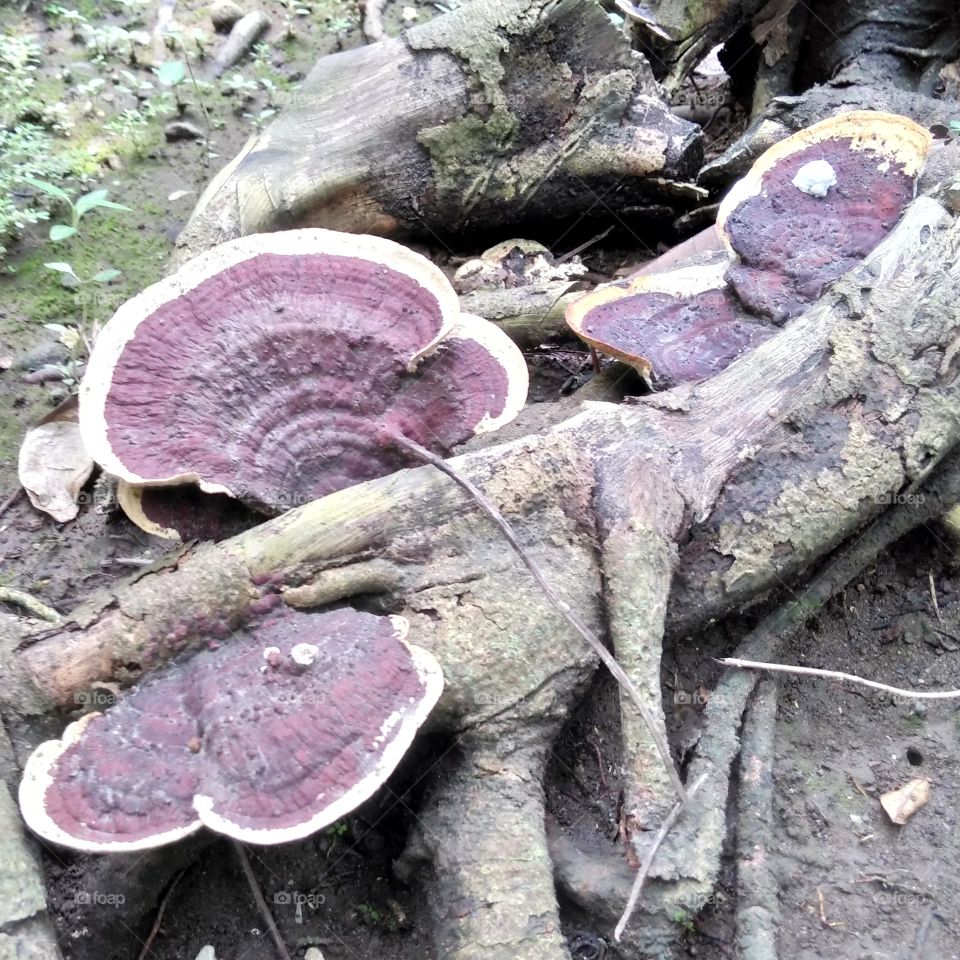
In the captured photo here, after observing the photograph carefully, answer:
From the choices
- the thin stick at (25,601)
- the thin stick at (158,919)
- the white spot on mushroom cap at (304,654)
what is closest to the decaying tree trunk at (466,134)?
the thin stick at (25,601)

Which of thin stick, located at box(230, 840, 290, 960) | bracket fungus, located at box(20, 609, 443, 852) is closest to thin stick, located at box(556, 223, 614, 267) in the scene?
bracket fungus, located at box(20, 609, 443, 852)

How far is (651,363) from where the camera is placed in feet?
10.5

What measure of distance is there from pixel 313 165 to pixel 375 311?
1.86m

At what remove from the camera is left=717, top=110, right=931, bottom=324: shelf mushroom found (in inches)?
132

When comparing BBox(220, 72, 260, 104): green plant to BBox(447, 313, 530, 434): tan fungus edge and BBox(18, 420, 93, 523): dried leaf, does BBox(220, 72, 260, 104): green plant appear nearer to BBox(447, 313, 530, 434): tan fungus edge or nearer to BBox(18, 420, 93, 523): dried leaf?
BBox(18, 420, 93, 523): dried leaf

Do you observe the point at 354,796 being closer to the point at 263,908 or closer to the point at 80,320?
the point at 263,908

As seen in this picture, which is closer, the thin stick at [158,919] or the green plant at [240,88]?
the thin stick at [158,919]

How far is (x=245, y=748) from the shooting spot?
202 centimetres

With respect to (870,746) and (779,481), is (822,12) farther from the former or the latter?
(870,746)

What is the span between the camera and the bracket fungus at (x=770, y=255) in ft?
10.7

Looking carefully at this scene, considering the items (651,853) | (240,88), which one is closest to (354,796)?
(651,853)

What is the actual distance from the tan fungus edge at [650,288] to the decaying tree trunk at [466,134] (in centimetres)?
151

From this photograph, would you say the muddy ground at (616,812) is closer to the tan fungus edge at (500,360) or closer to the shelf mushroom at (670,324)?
the shelf mushroom at (670,324)

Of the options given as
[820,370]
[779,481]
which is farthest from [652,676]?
[820,370]
